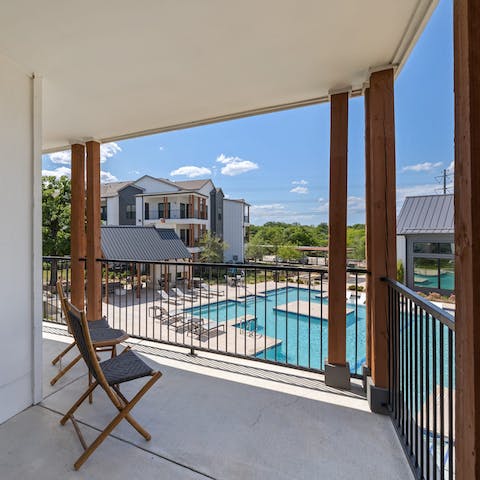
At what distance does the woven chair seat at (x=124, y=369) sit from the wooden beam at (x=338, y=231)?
5.00ft

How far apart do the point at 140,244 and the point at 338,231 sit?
10.8 meters

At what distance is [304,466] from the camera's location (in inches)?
64.6

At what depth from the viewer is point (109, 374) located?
1.81 m

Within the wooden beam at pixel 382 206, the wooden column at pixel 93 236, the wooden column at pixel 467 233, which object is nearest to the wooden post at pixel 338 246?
the wooden beam at pixel 382 206

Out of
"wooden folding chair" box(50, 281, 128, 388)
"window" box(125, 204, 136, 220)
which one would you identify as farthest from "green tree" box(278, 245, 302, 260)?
"wooden folding chair" box(50, 281, 128, 388)

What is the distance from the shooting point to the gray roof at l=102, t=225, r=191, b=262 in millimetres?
10859

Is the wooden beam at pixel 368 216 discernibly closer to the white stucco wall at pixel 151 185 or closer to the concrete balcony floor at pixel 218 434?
the concrete balcony floor at pixel 218 434

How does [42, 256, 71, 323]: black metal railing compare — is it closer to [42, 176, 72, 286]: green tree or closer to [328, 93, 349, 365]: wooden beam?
[328, 93, 349, 365]: wooden beam

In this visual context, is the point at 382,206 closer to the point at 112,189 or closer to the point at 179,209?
the point at 179,209

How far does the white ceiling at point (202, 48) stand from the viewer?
1.67m

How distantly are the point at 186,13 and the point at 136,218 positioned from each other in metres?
16.8

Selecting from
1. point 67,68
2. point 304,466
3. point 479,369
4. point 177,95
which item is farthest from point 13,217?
point 479,369

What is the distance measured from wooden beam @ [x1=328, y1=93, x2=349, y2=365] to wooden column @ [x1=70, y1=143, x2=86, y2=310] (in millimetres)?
3082

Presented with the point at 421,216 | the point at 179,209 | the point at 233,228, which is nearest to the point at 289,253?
the point at 233,228
